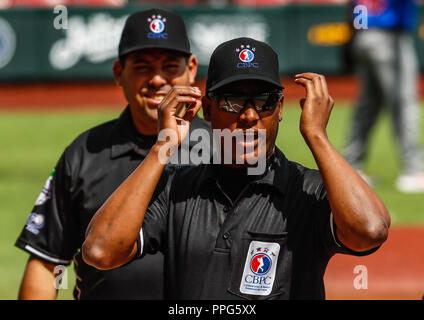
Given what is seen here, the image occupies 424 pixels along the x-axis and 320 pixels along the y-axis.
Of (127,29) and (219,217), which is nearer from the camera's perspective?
(219,217)

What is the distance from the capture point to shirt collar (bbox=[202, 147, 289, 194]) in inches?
108

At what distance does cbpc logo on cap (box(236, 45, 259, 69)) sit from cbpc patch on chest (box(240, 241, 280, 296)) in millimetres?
603

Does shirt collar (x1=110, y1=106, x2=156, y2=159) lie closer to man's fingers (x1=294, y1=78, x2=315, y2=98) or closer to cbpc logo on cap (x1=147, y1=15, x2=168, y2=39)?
cbpc logo on cap (x1=147, y1=15, x2=168, y2=39)

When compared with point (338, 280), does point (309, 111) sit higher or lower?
higher

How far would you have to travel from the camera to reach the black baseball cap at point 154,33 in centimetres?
354

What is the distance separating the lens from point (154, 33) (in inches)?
140

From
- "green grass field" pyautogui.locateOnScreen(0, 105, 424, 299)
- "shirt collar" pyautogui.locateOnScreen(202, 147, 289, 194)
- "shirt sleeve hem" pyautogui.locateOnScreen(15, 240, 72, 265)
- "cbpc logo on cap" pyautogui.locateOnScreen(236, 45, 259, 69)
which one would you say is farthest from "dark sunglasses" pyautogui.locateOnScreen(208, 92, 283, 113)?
"green grass field" pyautogui.locateOnScreen(0, 105, 424, 299)

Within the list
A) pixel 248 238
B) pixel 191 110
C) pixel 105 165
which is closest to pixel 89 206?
pixel 105 165

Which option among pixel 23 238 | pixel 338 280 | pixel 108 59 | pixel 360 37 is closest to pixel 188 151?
pixel 23 238

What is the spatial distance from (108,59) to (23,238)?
563 inches

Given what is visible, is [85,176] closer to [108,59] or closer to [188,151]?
[188,151]

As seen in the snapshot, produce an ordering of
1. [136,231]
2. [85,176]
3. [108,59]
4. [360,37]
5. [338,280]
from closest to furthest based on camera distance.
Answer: [136,231], [85,176], [338,280], [360,37], [108,59]

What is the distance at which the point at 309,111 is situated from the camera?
8.68 ft

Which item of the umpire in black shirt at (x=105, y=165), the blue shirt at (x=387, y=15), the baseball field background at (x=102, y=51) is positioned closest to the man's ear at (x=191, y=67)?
the umpire in black shirt at (x=105, y=165)
